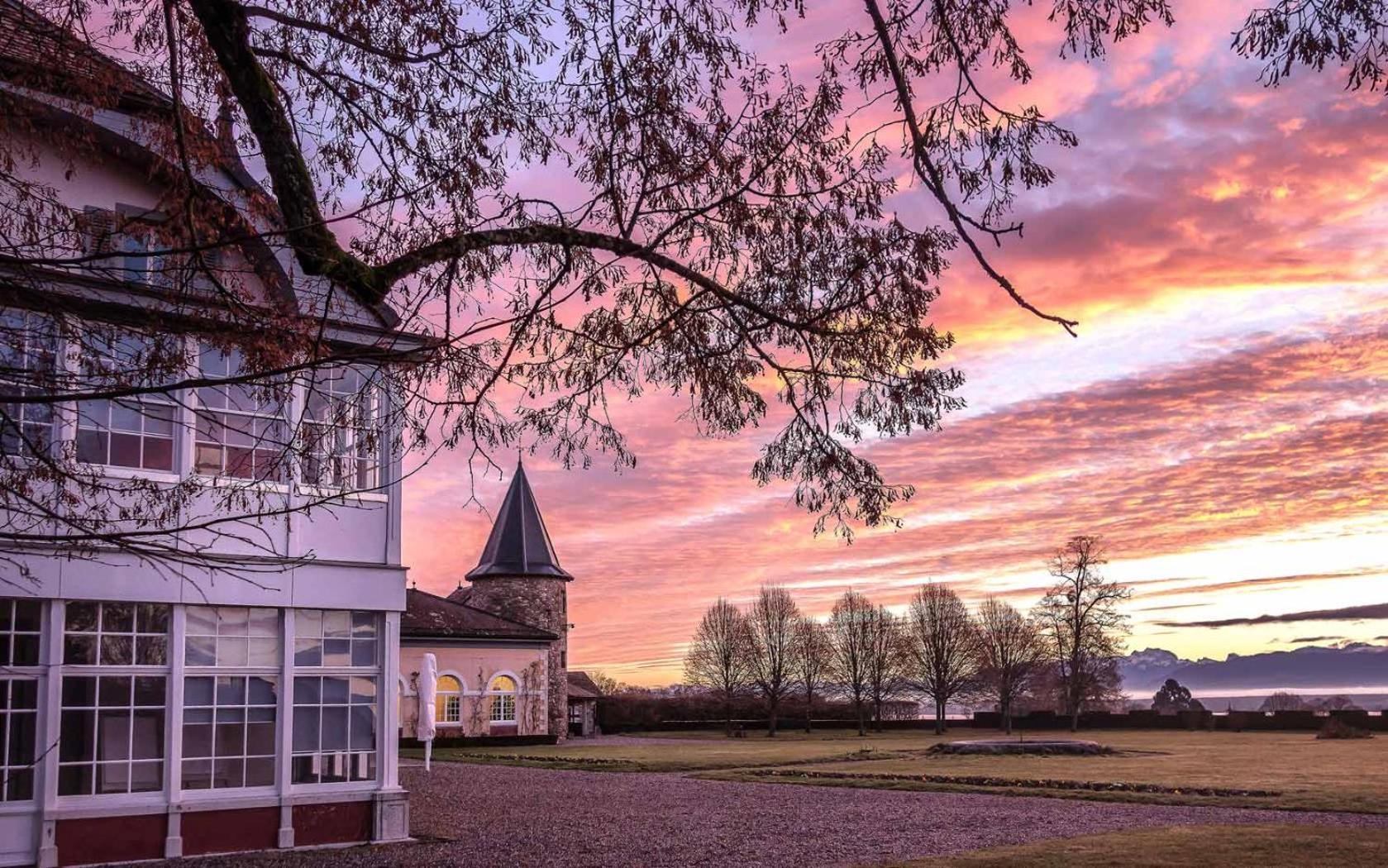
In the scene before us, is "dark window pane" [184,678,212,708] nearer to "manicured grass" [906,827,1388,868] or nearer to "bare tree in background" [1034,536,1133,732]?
"manicured grass" [906,827,1388,868]

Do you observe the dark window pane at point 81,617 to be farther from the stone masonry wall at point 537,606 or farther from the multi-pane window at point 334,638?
the stone masonry wall at point 537,606

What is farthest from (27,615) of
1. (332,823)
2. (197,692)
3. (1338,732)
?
(1338,732)

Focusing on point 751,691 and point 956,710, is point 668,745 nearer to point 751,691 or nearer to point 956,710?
point 751,691

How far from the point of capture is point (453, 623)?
44250 millimetres

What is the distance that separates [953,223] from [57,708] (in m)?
10.5

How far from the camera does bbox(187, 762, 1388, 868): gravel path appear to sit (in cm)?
1351

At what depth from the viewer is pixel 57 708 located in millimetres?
12695

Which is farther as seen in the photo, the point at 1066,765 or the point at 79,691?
the point at 1066,765

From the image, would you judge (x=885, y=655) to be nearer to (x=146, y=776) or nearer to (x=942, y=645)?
(x=942, y=645)

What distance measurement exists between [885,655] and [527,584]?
19500 millimetres

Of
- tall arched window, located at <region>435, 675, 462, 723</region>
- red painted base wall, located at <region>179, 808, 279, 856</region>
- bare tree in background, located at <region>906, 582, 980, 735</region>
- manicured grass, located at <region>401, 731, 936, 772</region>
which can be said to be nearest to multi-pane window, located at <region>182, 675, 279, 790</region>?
red painted base wall, located at <region>179, 808, 279, 856</region>

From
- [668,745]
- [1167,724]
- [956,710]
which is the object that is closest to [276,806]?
[668,745]

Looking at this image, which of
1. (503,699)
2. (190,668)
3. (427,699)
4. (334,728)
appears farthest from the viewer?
(503,699)

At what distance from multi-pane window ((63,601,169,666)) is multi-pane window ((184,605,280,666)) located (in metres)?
0.30
